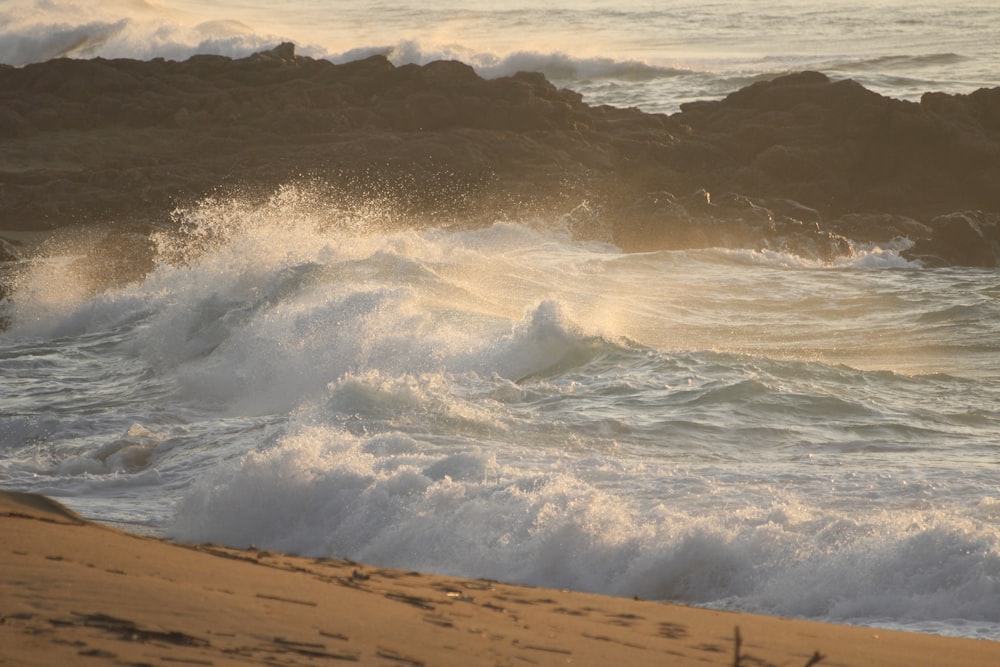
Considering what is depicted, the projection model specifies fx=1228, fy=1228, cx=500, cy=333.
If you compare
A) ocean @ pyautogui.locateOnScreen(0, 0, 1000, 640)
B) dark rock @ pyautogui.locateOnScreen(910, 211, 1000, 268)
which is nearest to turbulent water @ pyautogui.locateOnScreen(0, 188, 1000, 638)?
ocean @ pyautogui.locateOnScreen(0, 0, 1000, 640)

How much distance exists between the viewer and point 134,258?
16438 mm

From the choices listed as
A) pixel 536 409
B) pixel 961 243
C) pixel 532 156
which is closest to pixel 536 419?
pixel 536 409

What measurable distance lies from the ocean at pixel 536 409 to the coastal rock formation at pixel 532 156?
33.2 inches

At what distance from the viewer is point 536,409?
927cm

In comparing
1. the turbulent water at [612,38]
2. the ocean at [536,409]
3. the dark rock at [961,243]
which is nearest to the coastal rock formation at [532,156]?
the dark rock at [961,243]

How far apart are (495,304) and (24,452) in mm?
5934

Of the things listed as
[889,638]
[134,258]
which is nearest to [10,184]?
[134,258]

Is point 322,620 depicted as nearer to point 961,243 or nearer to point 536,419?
point 536,419

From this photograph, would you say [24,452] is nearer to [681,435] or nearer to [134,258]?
[681,435]

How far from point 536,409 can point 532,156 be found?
13167 mm

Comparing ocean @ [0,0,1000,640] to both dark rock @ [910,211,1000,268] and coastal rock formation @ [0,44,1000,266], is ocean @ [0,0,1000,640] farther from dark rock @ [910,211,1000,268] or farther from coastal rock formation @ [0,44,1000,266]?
coastal rock formation @ [0,44,1000,266]

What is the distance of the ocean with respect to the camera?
6.07 m

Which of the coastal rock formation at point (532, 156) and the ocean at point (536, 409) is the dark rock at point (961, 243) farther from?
the ocean at point (536, 409)

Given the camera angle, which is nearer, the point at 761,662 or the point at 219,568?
the point at 761,662
